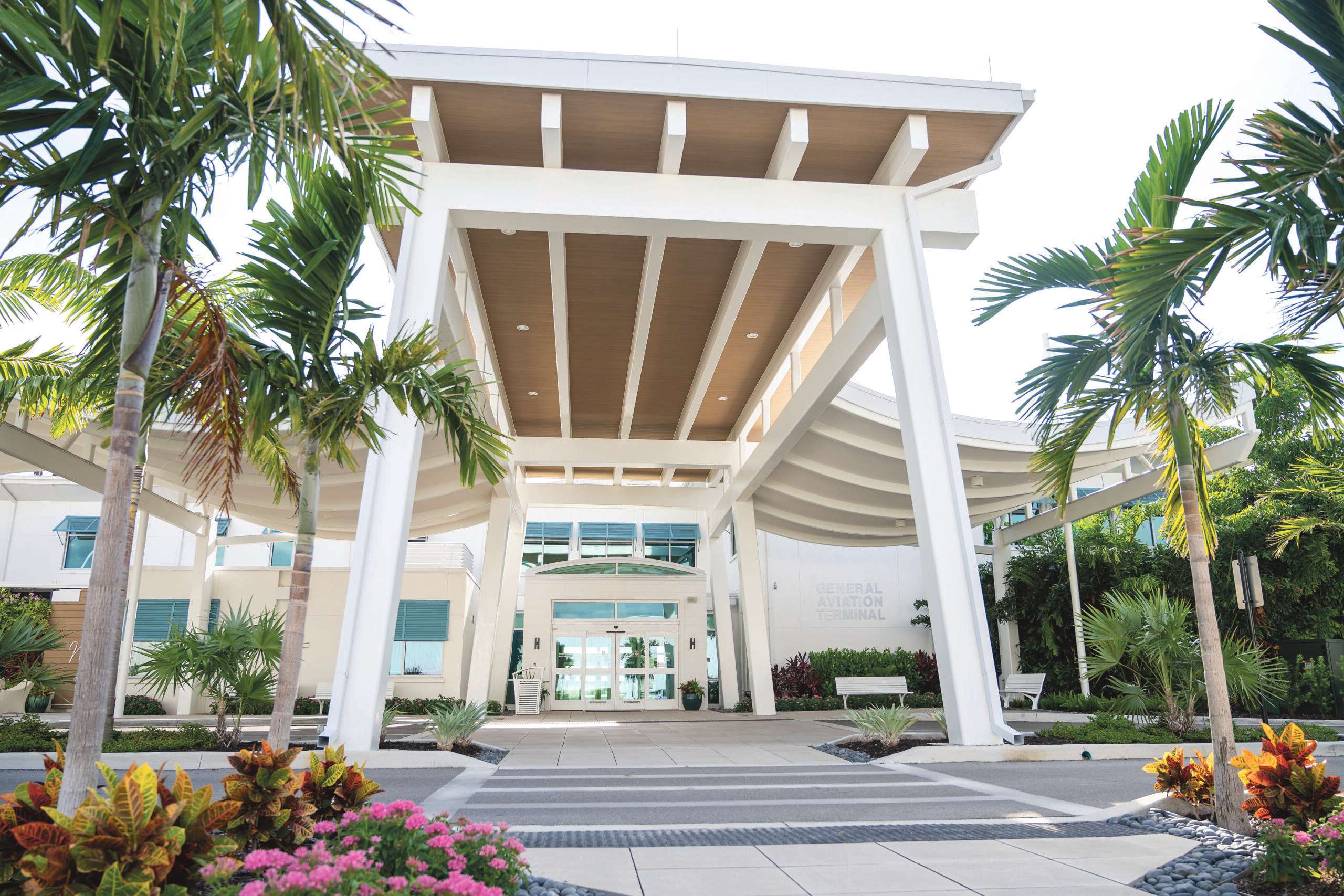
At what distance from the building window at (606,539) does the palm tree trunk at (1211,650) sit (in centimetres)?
2410

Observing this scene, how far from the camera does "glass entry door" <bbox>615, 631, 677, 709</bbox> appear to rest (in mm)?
23328

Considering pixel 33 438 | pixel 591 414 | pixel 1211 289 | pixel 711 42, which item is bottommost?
pixel 1211 289

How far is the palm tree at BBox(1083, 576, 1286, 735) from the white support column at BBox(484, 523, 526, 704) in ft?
44.1

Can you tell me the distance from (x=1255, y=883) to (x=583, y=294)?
1184cm

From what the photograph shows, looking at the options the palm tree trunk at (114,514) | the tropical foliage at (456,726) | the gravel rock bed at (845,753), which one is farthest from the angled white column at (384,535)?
the gravel rock bed at (845,753)

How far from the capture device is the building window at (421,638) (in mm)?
23547

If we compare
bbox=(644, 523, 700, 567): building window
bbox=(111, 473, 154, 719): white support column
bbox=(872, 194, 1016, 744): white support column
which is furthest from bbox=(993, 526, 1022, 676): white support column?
bbox=(111, 473, 154, 719): white support column

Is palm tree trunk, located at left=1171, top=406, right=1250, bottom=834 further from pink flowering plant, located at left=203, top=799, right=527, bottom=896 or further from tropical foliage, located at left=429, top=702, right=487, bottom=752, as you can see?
tropical foliage, located at left=429, top=702, right=487, bottom=752

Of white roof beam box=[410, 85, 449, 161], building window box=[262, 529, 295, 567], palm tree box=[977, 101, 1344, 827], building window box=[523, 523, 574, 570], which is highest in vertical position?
white roof beam box=[410, 85, 449, 161]

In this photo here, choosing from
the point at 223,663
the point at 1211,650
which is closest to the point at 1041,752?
the point at 1211,650

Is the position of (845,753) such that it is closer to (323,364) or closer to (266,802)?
(323,364)

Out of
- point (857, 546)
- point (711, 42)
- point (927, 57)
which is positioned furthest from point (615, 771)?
point (857, 546)

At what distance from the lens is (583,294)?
1405 centimetres

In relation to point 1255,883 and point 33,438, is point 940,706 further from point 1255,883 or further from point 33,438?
point 33,438
